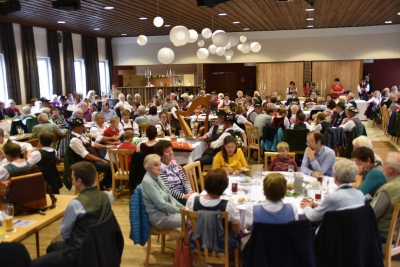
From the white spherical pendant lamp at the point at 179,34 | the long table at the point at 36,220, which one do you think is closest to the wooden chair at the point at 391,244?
the long table at the point at 36,220

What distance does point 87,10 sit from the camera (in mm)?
9664

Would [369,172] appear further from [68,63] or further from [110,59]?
[110,59]

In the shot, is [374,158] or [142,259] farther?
[142,259]

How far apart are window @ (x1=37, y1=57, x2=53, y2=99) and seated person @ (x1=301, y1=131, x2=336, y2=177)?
10875 mm

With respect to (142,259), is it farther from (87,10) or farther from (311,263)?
(87,10)

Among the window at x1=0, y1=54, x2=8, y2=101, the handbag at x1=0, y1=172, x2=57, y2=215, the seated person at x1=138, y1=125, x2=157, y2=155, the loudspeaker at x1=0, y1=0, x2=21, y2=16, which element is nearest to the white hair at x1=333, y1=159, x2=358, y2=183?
the handbag at x1=0, y1=172, x2=57, y2=215

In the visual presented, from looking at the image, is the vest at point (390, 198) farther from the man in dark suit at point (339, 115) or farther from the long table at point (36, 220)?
the man in dark suit at point (339, 115)

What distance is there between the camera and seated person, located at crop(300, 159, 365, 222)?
314 centimetres

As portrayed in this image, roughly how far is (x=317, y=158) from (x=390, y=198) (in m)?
1.59

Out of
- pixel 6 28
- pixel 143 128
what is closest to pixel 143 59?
pixel 6 28

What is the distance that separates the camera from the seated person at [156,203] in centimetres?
383

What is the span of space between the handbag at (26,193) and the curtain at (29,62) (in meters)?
9.82

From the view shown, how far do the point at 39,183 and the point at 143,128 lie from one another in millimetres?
5291

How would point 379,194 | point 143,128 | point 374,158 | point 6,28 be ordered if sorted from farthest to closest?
point 6,28 < point 143,128 < point 374,158 < point 379,194
